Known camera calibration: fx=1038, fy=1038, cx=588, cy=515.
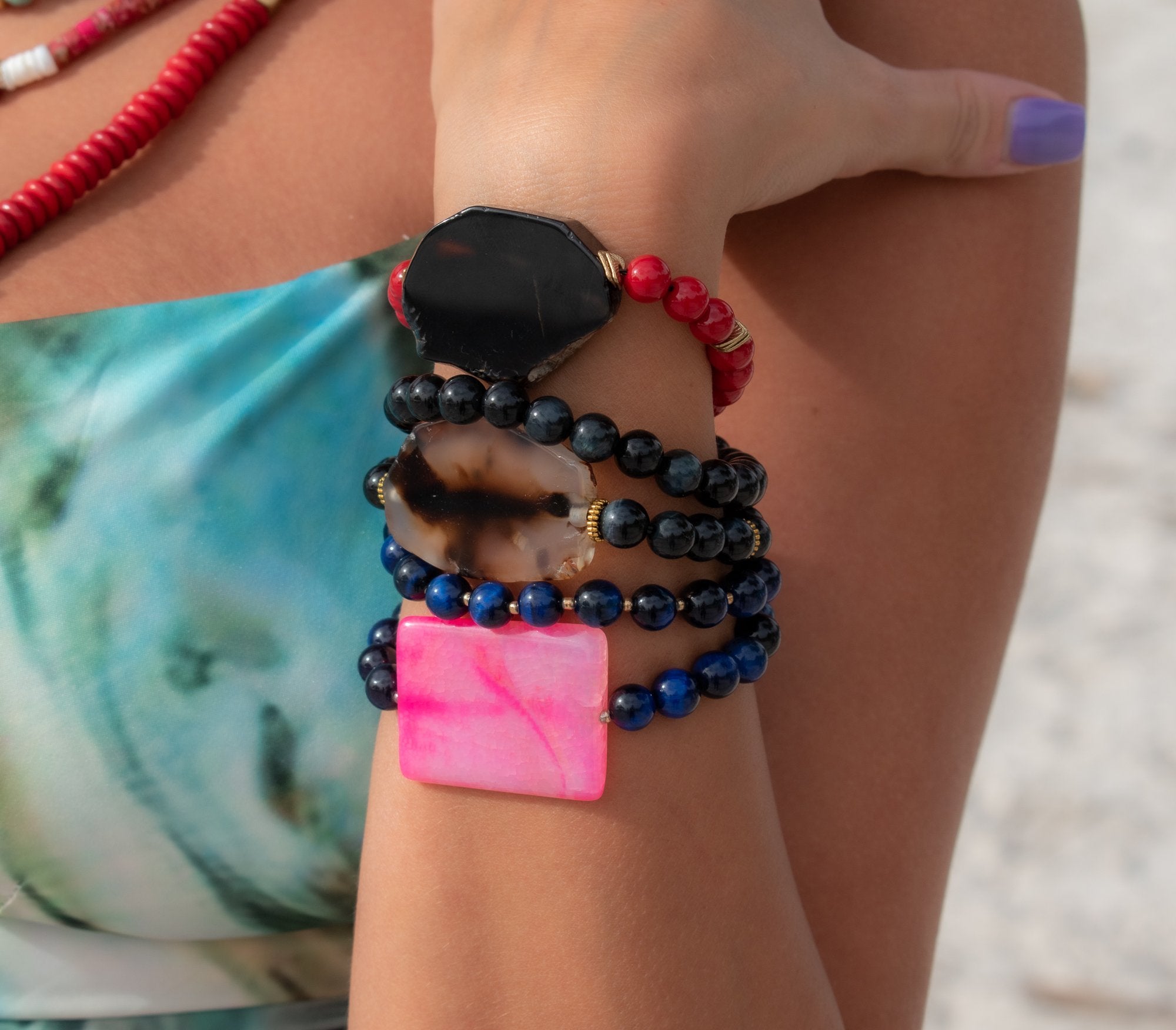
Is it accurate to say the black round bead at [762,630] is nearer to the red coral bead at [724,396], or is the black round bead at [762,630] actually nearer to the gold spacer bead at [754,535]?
the gold spacer bead at [754,535]

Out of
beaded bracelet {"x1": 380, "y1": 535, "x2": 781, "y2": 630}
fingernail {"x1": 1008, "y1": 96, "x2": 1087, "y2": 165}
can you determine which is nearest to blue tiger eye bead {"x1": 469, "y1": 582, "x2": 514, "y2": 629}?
beaded bracelet {"x1": 380, "y1": 535, "x2": 781, "y2": 630}

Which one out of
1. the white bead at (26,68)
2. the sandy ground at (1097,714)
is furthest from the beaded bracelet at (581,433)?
the sandy ground at (1097,714)

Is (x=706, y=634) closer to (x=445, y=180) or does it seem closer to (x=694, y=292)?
(x=694, y=292)

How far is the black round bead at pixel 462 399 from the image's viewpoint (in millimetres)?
747

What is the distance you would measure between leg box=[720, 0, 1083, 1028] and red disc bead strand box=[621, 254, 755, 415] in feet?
0.56

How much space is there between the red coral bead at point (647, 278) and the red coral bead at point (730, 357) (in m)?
0.08

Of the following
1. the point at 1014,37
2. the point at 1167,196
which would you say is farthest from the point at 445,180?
the point at 1167,196

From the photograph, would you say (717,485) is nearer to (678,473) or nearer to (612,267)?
(678,473)

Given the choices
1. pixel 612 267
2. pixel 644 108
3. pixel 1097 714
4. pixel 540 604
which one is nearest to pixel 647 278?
pixel 612 267

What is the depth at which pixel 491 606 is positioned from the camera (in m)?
0.75

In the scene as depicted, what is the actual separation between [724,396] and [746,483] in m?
0.09

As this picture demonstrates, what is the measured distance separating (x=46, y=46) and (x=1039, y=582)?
2.43 meters

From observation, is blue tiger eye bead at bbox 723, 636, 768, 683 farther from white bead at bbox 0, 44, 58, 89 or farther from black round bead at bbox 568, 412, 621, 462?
white bead at bbox 0, 44, 58, 89

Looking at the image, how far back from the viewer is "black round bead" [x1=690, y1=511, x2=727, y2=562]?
757mm
